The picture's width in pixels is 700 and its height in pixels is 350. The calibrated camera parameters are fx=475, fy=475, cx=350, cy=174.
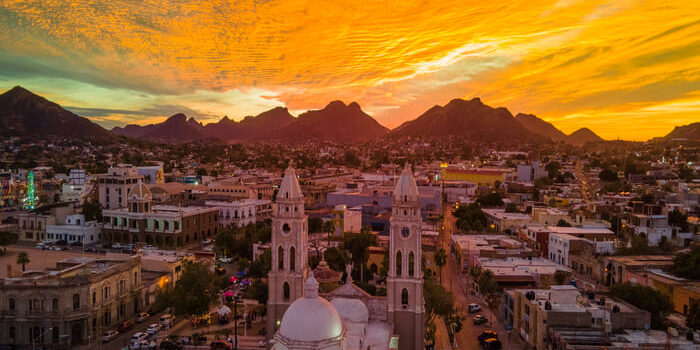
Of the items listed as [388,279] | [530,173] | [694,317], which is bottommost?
[694,317]

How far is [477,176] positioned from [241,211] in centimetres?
7433

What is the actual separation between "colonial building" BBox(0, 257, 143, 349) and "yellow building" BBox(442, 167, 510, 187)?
→ 10044 cm

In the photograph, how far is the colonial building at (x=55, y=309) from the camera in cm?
3095

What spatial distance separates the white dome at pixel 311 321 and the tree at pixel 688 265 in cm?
3355

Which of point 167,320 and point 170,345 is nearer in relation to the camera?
point 170,345

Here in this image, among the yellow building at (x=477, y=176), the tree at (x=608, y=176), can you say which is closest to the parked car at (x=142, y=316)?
the yellow building at (x=477, y=176)

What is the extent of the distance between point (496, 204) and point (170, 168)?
98958 millimetres

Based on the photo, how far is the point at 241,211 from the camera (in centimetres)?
6962

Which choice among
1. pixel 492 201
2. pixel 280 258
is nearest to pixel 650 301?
pixel 280 258

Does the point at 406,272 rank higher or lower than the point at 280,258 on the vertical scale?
lower

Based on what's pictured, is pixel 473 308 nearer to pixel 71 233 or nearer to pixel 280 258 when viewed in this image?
pixel 280 258

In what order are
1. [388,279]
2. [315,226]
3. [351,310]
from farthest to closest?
[315,226]
[388,279]
[351,310]

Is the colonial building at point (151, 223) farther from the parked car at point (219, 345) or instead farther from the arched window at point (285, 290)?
the arched window at point (285, 290)

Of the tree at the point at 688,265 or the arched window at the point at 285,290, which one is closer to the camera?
the arched window at the point at 285,290
